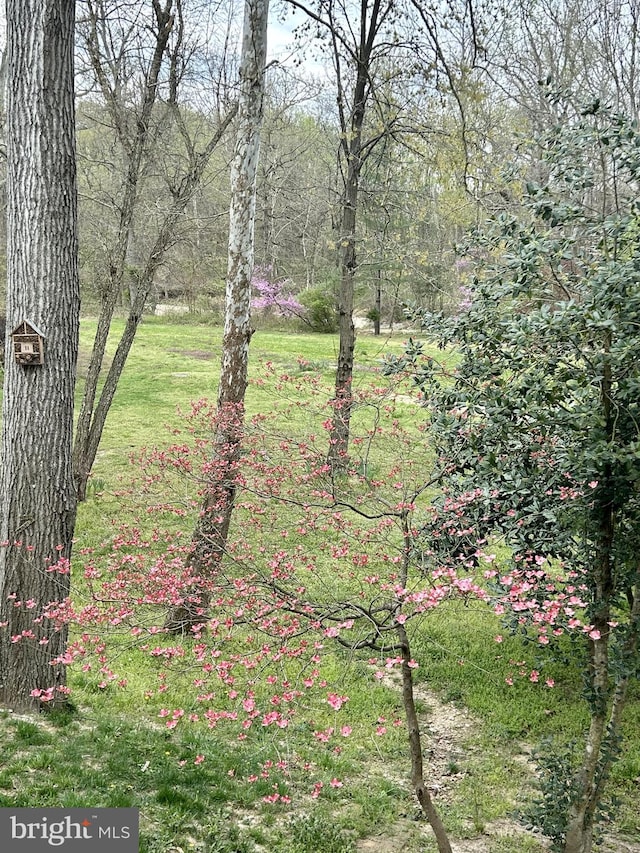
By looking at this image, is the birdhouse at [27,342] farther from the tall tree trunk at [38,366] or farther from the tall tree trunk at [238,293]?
the tall tree trunk at [238,293]

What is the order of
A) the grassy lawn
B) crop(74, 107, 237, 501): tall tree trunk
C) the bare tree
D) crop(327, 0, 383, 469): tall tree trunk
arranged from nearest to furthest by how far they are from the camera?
the grassy lawn, the bare tree, crop(74, 107, 237, 501): tall tree trunk, crop(327, 0, 383, 469): tall tree trunk

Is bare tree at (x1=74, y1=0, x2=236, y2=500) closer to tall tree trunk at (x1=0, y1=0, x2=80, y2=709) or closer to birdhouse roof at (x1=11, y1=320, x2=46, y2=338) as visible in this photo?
tall tree trunk at (x1=0, y1=0, x2=80, y2=709)

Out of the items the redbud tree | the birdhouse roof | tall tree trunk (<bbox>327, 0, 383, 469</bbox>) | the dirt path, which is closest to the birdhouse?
the birdhouse roof

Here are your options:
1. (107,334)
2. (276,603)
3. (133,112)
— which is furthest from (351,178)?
(276,603)

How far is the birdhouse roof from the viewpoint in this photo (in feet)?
12.5

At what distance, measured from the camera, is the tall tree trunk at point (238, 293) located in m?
5.23

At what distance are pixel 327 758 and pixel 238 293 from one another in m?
3.57

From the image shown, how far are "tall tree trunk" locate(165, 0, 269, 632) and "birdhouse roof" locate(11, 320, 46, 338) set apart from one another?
173 centimetres

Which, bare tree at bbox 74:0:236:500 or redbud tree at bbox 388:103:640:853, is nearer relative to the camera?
redbud tree at bbox 388:103:640:853

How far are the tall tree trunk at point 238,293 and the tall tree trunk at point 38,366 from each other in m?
1.34

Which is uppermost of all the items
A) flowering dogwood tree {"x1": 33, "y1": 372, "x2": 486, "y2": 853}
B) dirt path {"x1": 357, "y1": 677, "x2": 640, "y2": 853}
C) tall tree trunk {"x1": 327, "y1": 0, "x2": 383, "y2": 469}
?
tall tree trunk {"x1": 327, "y1": 0, "x2": 383, "y2": 469}

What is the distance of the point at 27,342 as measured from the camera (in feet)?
12.5

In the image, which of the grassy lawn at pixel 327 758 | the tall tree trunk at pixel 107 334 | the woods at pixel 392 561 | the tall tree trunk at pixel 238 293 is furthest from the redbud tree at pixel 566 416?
the tall tree trunk at pixel 107 334

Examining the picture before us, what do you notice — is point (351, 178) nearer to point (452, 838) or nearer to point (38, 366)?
point (38, 366)
